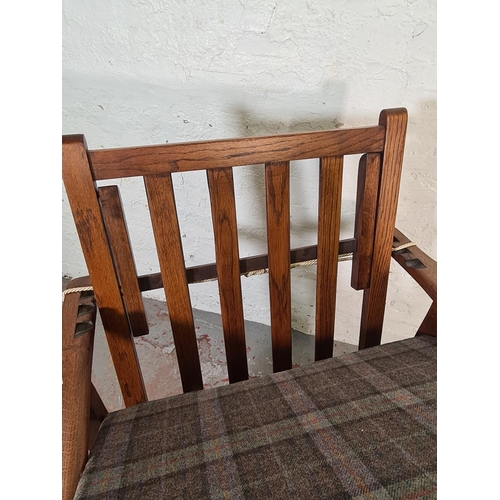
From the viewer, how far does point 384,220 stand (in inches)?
28.4

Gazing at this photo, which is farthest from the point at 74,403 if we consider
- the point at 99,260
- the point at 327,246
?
the point at 327,246

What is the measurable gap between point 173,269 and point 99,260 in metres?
0.13

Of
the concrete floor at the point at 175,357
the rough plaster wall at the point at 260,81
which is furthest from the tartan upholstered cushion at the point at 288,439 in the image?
the concrete floor at the point at 175,357

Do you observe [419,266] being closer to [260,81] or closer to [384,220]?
[384,220]

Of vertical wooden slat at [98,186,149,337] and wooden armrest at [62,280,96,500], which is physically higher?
vertical wooden slat at [98,186,149,337]

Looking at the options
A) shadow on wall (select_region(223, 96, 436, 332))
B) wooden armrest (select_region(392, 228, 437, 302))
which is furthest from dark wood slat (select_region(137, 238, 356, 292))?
shadow on wall (select_region(223, 96, 436, 332))

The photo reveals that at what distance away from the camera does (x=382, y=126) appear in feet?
2.10

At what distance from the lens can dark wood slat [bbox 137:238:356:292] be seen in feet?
2.26

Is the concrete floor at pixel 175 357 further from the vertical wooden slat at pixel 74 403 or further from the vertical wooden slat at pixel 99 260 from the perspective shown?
the vertical wooden slat at pixel 74 403

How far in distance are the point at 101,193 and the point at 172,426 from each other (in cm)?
40

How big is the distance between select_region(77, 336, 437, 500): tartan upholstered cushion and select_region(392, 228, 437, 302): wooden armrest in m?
0.14

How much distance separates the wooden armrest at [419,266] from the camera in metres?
0.67

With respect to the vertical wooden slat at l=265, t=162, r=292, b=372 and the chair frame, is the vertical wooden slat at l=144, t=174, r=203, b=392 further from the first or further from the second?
the vertical wooden slat at l=265, t=162, r=292, b=372

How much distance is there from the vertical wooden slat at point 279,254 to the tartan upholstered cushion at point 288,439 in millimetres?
95
